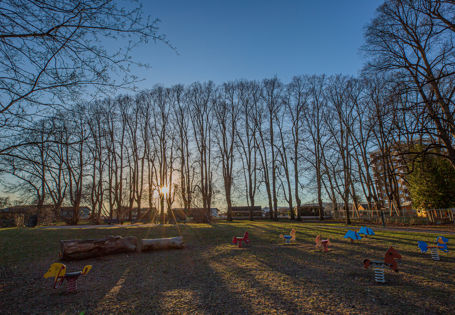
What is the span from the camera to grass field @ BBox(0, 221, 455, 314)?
3.95 meters

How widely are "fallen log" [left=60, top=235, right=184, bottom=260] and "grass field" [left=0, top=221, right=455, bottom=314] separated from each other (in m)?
0.29

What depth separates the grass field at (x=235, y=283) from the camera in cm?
395

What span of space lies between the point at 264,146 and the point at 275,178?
151 inches

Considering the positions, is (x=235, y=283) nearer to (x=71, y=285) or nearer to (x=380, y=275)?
(x=380, y=275)

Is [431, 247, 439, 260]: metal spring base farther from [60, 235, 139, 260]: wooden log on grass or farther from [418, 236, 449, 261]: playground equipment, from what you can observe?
[60, 235, 139, 260]: wooden log on grass

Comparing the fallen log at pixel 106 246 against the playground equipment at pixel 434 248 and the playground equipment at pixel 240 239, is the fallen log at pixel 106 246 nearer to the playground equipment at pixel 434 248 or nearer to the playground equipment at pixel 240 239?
the playground equipment at pixel 240 239

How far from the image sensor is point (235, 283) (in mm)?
5180

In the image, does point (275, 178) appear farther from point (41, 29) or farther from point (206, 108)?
point (41, 29)

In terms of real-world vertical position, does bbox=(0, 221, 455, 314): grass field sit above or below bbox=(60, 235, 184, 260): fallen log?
below

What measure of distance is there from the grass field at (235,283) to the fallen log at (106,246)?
286 millimetres

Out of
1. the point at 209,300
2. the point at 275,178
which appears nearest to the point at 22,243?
the point at 209,300

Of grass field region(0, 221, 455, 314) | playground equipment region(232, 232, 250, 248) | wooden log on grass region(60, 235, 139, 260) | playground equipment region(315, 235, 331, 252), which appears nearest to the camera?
grass field region(0, 221, 455, 314)

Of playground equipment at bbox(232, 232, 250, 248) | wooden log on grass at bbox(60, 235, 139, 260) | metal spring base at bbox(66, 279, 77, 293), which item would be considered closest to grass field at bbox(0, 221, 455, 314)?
metal spring base at bbox(66, 279, 77, 293)

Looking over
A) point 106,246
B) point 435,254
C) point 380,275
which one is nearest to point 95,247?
point 106,246
